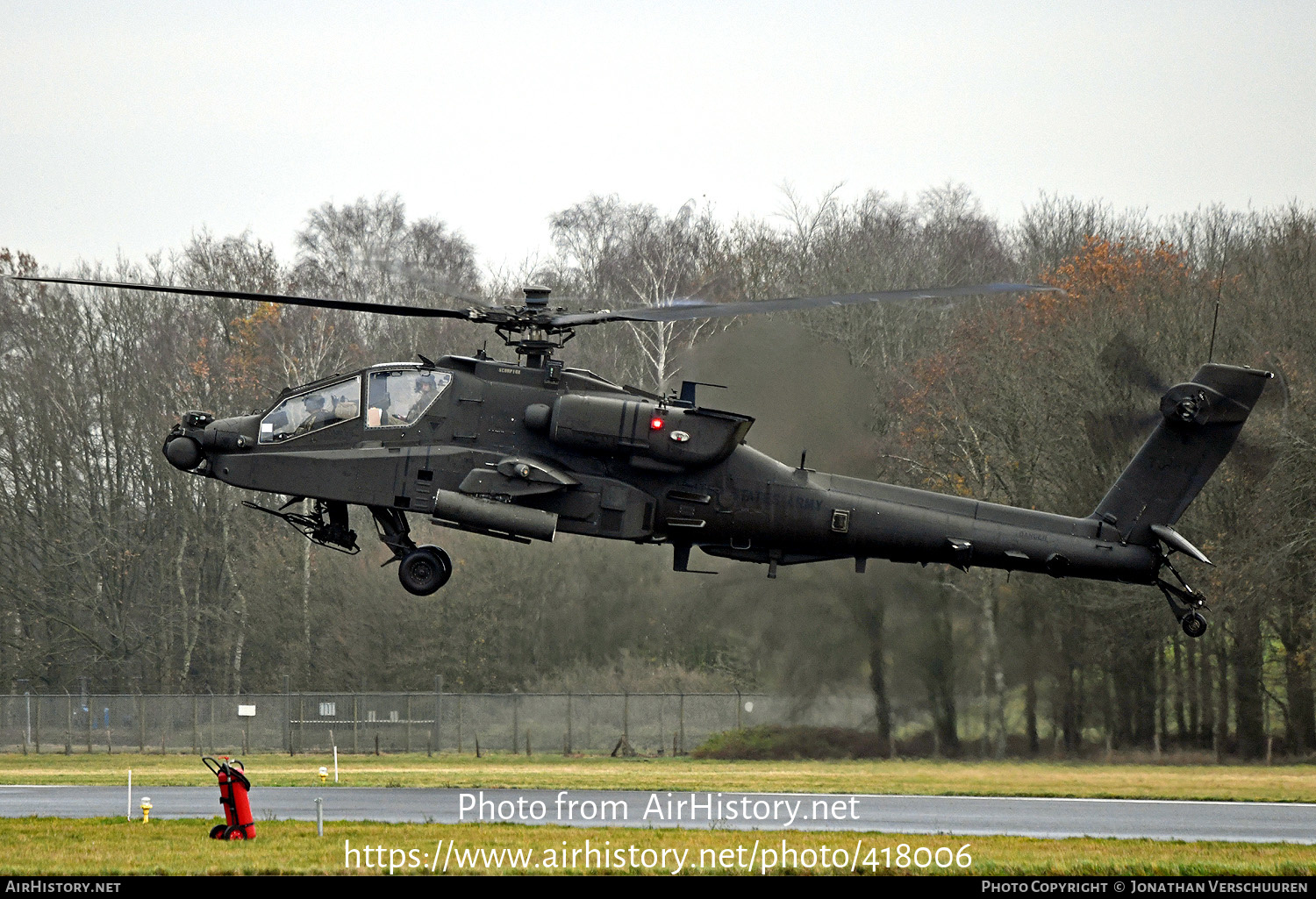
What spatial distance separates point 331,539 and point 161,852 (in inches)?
181

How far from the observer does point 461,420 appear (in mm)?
19656

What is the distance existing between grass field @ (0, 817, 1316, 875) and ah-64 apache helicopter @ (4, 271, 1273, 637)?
10.8ft

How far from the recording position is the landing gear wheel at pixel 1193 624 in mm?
19562

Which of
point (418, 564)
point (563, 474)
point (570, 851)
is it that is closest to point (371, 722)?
point (418, 564)

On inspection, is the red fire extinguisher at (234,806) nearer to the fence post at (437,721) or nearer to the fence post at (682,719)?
the fence post at (682,719)

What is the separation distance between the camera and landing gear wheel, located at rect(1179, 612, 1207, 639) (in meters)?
19.6

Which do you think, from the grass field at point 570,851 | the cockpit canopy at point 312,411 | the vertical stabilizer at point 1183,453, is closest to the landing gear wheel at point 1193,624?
the vertical stabilizer at point 1183,453

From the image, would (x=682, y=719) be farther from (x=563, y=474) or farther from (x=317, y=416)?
(x=317, y=416)

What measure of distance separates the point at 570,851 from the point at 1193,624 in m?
8.86

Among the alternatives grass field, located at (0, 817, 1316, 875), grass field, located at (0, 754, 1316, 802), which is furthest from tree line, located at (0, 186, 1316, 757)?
grass field, located at (0, 817, 1316, 875)

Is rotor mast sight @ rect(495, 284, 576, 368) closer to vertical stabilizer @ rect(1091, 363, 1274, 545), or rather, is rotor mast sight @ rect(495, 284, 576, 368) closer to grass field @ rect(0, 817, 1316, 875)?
grass field @ rect(0, 817, 1316, 875)
